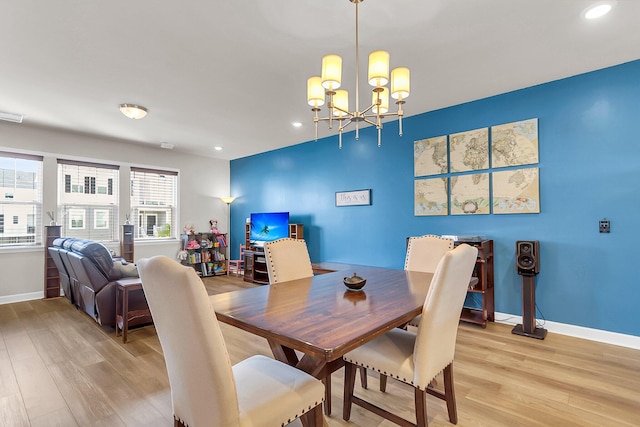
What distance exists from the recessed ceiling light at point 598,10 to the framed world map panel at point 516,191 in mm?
1439

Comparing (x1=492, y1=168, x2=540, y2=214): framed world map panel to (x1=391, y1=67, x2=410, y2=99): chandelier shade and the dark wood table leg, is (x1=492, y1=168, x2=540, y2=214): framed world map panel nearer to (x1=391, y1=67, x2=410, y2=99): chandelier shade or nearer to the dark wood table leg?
(x1=391, y1=67, x2=410, y2=99): chandelier shade

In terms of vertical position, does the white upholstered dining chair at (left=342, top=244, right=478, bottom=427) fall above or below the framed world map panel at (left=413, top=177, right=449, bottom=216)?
below

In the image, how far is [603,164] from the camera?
2871 mm

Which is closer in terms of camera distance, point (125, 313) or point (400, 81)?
point (400, 81)

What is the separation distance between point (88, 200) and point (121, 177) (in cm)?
62

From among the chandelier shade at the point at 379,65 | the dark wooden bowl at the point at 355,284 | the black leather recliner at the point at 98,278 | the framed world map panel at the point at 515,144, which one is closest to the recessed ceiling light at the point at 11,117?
the black leather recliner at the point at 98,278

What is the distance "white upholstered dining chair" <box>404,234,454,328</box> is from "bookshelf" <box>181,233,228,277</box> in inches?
181

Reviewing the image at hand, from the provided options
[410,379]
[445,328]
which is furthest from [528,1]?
[410,379]

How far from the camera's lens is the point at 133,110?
3652 mm

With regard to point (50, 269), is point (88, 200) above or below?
above

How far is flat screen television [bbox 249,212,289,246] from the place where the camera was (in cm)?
541

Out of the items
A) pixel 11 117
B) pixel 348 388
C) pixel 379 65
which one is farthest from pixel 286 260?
pixel 11 117

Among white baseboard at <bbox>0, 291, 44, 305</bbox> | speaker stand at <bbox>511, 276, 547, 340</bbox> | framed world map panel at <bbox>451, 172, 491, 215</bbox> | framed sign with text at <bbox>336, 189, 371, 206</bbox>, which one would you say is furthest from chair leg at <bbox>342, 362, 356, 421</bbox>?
white baseboard at <bbox>0, 291, 44, 305</bbox>

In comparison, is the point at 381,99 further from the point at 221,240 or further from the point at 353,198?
the point at 221,240
